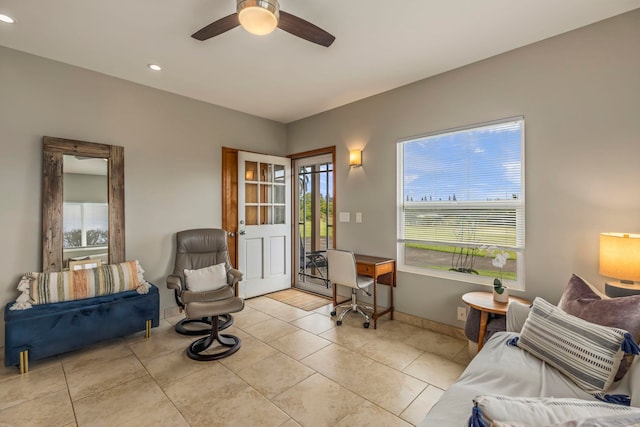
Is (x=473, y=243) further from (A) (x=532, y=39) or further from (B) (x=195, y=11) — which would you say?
(B) (x=195, y=11)

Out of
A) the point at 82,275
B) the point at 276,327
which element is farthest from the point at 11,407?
the point at 276,327

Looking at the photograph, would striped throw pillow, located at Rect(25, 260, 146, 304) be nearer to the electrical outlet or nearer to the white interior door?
the white interior door

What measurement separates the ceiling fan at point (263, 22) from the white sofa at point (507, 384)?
2.17 meters

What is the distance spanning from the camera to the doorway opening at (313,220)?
4.55m

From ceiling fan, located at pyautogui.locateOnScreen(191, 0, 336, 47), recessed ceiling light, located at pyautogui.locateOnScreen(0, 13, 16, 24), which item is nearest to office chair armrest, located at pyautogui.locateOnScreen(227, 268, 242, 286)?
ceiling fan, located at pyautogui.locateOnScreen(191, 0, 336, 47)

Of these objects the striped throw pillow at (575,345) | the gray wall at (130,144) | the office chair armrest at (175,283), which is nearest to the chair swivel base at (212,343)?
the office chair armrest at (175,283)

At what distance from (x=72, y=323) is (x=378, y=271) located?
115 inches

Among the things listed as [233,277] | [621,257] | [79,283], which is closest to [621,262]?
[621,257]

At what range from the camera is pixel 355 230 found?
3.98 m

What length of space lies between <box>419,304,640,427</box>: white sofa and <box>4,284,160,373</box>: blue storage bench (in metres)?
2.82

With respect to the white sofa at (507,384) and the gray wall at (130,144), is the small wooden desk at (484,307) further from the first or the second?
the gray wall at (130,144)

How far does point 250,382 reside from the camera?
7.46 ft

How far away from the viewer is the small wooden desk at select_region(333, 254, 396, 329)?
10.8ft

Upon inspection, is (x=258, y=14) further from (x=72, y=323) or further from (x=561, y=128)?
(x=72, y=323)
